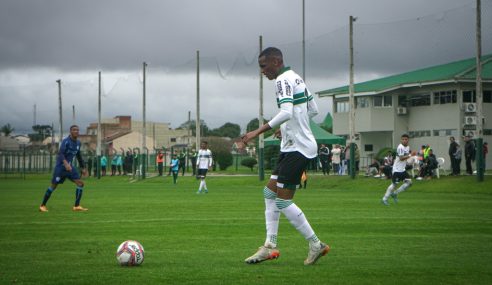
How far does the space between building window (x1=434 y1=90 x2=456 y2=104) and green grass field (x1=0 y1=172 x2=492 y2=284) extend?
41.3 meters

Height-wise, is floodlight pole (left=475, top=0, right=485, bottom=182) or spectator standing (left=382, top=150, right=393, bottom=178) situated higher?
floodlight pole (left=475, top=0, right=485, bottom=182)

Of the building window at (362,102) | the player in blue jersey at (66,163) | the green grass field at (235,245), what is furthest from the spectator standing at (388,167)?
the building window at (362,102)

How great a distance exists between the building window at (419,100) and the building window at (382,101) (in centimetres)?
202

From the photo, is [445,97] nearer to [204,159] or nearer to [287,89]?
[204,159]

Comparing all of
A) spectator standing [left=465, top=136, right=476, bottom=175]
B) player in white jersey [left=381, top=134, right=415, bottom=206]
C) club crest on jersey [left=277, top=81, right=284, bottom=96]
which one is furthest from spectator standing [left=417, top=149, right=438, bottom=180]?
club crest on jersey [left=277, top=81, right=284, bottom=96]

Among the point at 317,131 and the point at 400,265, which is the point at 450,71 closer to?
the point at 317,131

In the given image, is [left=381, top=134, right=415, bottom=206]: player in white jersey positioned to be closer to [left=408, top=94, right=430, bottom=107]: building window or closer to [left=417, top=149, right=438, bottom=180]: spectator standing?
[left=417, top=149, right=438, bottom=180]: spectator standing

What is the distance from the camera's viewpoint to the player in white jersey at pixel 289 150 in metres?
9.73

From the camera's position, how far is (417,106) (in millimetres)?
65625

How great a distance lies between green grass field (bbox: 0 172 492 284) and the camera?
8.72m

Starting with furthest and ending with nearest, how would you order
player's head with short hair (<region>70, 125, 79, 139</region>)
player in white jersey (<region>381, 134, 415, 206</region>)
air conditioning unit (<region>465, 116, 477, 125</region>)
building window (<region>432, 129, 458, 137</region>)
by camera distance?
1. building window (<region>432, 129, 458, 137</region>)
2. air conditioning unit (<region>465, 116, 477, 125</region>)
3. player in white jersey (<region>381, 134, 415, 206</region>)
4. player's head with short hair (<region>70, 125, 79, 139</region>)

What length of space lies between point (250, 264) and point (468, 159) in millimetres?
29192

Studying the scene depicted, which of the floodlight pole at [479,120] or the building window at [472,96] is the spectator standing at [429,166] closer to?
the floodlight pole at [479,120]

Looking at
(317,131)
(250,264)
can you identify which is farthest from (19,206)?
(317,131)
